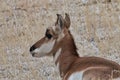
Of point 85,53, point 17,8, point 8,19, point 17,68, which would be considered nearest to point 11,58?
point 17,68

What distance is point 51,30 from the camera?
733cm

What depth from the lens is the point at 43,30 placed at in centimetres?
1242

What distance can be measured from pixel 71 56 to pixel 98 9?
6.20 m

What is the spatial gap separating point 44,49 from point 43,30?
5.06 m

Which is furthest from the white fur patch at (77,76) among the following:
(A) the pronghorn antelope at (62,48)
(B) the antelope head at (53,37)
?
(B) the antelope head at (53,37)

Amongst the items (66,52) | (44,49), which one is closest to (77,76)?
(66,52)

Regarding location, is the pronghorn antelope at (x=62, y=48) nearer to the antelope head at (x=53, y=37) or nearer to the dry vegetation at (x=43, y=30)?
the antelope head at (x=53, y=37)

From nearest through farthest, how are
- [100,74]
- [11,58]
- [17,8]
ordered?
[100,74], [11,58], [17,8]

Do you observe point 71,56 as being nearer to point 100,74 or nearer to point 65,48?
point 65,48

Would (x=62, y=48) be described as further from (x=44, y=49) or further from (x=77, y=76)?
(x=77, y=76)

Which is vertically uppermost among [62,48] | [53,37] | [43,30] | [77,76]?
[53,37]

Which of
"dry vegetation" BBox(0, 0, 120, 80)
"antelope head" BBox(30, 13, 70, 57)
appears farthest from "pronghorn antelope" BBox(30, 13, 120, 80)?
"dry vegetation" BBox(0, 0, 120, 80)

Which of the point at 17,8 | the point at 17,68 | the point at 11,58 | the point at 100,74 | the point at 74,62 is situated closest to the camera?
the point at 100,74

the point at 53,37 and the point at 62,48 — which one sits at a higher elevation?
the point at 53,37
